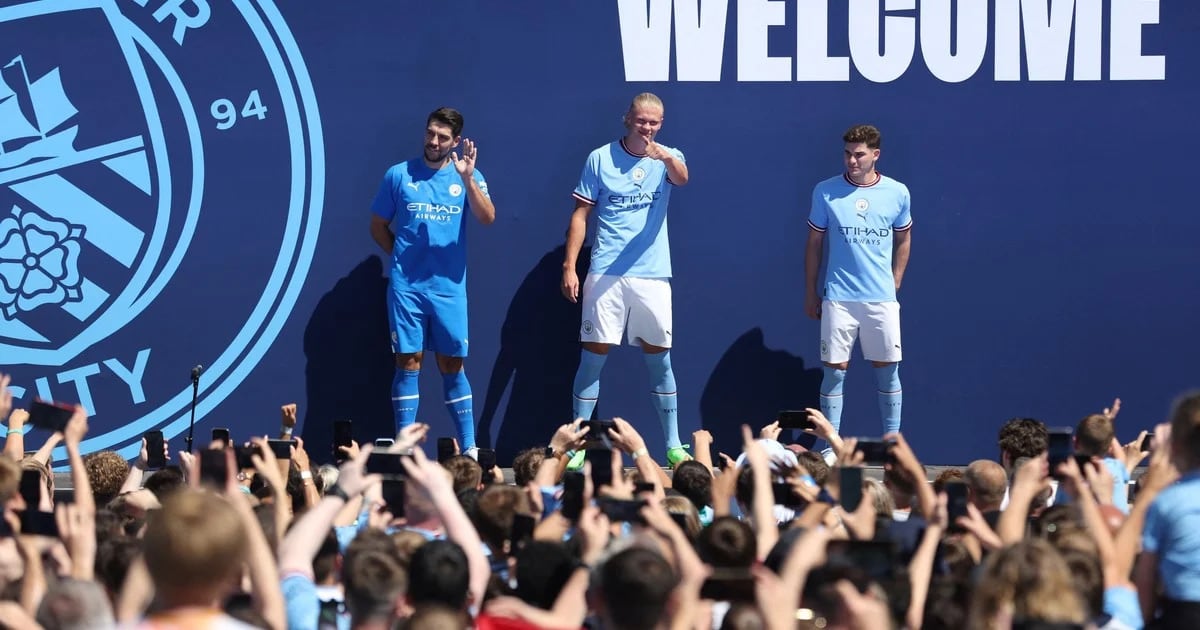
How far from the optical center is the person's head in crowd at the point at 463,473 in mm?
5574

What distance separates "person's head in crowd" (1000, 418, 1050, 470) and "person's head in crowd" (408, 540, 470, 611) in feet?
10.4

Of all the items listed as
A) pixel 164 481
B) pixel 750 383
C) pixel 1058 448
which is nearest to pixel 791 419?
pixel 1058 448

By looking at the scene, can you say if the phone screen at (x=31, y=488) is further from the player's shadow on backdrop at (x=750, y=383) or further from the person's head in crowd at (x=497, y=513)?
the player's shadow on backdrop at (x=750, y=383)

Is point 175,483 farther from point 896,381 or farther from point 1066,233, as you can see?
point 1066,233

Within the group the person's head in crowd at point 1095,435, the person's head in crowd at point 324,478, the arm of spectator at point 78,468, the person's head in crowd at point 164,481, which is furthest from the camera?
the person's head in crowd at point 324,478

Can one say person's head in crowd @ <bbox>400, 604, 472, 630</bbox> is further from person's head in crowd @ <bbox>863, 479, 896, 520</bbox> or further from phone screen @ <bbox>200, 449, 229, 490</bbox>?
person's head in crowd @ <bbox>863, 479, 896, 520</bbox>

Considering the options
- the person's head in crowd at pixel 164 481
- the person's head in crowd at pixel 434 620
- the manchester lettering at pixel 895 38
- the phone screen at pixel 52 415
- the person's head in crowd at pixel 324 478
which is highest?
the manchester lettering at pixel 895 38

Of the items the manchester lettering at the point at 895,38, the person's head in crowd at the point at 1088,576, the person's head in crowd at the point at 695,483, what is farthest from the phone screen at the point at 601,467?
the manchester lettering at the point at 895,38

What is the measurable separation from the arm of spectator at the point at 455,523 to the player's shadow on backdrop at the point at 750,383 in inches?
206

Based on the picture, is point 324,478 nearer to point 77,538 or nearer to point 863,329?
point 77,538

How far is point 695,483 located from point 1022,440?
4.84 feet

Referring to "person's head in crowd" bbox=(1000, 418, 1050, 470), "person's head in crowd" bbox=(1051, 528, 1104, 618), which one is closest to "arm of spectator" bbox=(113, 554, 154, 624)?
"person's head in crowd" bbox=(1051, 528, 1104, 618)

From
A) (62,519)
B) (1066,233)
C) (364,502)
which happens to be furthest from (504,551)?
(1066,233)

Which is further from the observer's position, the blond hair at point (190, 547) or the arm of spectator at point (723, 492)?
the arm of spectator at point (723, 492)
